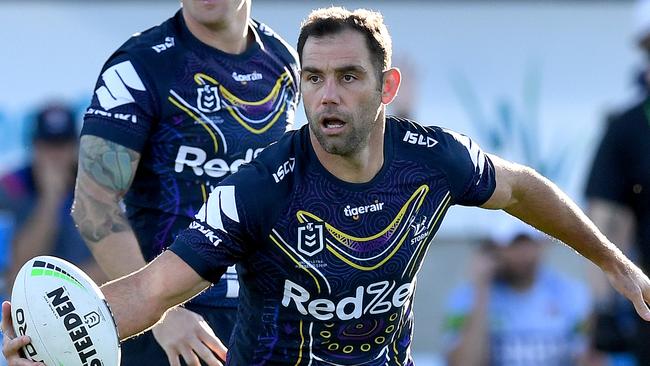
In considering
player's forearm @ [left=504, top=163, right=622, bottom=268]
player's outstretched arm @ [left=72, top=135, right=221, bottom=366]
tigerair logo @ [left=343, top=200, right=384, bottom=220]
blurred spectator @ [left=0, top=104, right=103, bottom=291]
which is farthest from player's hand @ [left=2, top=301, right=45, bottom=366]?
blurred spectator @ [left=0, top=104, right=103, bottom=291]

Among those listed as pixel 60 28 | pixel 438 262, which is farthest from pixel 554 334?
pixel 60 28

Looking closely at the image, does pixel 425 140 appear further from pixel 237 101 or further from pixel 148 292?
pixel 148 292

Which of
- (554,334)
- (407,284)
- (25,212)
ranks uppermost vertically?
(407,284)

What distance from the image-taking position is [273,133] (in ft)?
19.8

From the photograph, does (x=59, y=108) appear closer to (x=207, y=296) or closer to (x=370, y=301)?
(x=207, y=296)

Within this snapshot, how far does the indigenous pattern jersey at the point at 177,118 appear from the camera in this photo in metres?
5.77

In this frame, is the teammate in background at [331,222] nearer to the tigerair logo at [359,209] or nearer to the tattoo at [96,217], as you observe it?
the tigerair logo at [359,209]

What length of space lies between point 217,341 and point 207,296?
405mm

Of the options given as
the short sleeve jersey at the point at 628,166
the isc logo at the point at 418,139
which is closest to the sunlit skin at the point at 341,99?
the isc logo at the point at 418,139

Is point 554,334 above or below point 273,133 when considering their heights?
below

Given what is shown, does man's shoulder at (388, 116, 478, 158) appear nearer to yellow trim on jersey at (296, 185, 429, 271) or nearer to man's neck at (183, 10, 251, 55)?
yellow trim on jersey at (296, 185, 429, 271)

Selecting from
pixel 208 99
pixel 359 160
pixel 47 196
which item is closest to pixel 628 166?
pixel 208 99

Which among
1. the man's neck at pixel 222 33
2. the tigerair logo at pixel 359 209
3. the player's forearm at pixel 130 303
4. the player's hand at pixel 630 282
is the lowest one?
the player's hand at pixel 630 282

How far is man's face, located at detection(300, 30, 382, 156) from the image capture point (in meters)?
5.05
